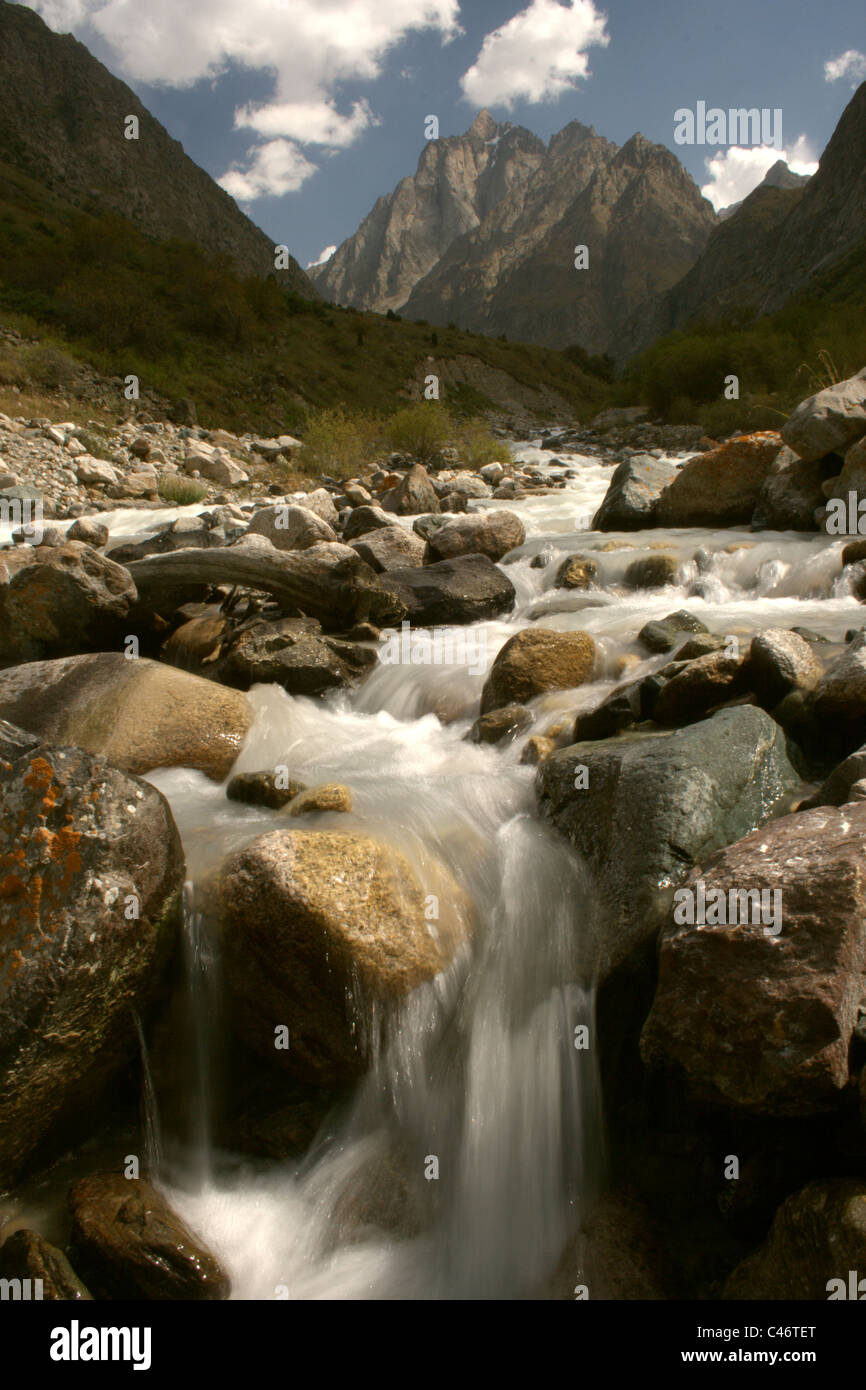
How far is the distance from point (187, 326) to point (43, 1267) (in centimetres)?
2923

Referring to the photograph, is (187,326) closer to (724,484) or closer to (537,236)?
(724,484)

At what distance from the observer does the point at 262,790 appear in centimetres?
437

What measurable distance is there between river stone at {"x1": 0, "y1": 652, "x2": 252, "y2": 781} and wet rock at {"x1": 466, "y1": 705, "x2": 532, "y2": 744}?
1634mm

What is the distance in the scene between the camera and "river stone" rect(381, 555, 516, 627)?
309 inches

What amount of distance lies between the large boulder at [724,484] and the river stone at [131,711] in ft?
23.7

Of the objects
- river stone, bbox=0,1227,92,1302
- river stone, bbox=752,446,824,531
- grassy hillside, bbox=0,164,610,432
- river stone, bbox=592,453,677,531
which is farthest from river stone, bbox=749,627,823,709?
grassy hillside, bbox=0,164,610,432

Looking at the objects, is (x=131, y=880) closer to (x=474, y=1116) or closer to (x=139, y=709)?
(x=474, y=1116)

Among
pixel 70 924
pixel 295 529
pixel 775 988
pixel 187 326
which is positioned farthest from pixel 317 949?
pixel 187 326

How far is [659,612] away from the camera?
7066 mm

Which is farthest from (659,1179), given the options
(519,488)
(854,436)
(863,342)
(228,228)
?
(228,228)

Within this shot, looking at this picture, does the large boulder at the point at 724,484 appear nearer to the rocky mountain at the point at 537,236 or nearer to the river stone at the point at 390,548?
the river stone at the point at 390,548

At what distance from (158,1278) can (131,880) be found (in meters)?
1.36

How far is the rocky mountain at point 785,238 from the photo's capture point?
50781 mm

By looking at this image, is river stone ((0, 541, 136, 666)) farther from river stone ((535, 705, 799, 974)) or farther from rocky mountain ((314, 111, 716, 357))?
rocky mountain ((314, 111, 716, 357))
